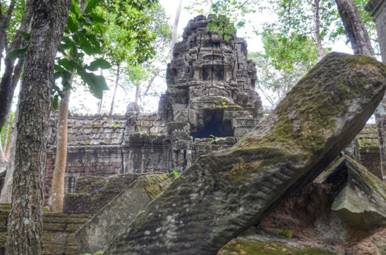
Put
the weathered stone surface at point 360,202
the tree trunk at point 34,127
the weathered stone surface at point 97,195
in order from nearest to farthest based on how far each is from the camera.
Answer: the weathered stone surface at point 360,202
the tree trunk at point 34,127
the weathered stone surface at point 97,195

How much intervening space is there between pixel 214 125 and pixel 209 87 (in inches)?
66.0

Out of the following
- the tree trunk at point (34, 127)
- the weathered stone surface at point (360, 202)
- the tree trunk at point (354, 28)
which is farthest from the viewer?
the tree trunk at point (354, 28)

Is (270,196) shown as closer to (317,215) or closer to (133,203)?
(317,215)

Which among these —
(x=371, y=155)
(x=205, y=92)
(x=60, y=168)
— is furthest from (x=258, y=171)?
(x=205, y=92)

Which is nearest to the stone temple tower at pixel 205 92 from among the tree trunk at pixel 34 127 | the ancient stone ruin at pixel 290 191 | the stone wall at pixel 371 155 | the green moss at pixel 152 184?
the stone wall at pixel 371 155

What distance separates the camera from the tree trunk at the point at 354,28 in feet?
21.9

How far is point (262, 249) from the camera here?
200 cm

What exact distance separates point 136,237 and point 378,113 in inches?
207

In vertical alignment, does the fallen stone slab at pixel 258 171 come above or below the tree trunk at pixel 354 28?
below

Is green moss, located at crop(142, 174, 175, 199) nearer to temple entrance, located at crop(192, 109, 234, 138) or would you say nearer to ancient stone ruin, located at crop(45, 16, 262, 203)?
ancient stone ruin, located at crop(45, 16, 262, 203)

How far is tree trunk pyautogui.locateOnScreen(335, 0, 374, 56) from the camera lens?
263 inches

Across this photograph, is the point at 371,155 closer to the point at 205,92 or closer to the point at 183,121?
the point at 183,121

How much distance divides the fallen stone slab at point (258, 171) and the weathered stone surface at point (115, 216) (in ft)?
4.84

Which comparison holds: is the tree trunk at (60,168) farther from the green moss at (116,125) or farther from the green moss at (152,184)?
the green moss at (116,125)
